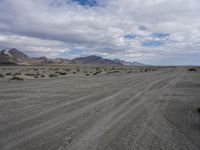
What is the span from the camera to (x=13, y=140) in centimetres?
539

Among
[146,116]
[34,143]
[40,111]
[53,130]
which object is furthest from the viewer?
[40,111]

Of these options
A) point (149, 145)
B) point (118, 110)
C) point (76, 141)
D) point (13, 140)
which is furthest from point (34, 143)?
point (118, 110)

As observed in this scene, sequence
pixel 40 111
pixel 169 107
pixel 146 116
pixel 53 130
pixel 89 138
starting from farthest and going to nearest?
pixel 169 107 < pixel 40 111 < pixel 146 116 < pixel 53 130 < pixel 89 138

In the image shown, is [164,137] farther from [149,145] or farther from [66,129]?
[66,129]

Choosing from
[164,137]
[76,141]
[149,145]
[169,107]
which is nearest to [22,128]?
[76,141]

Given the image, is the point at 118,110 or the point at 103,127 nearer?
the point at 103,127

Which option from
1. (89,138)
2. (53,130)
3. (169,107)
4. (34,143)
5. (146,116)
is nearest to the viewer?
(34,143)

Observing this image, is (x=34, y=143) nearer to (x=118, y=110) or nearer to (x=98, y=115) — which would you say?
(x=98, y=115)

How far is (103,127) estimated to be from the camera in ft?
21.6

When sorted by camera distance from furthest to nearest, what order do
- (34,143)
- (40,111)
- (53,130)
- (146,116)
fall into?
(40,111)
(146,116)
(53,130)
(34,143)

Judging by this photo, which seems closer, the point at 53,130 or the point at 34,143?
A: the point at 34,143

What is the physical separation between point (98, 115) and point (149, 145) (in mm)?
3149

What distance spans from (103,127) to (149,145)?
1799 mm

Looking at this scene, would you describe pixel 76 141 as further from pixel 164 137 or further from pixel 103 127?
pixel 164 137
